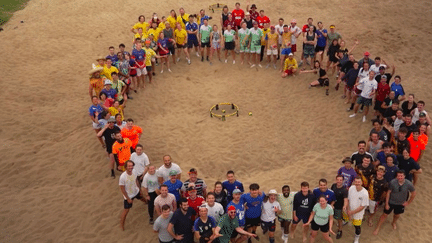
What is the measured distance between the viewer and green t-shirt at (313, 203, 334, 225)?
810 cm

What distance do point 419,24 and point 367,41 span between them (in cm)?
345

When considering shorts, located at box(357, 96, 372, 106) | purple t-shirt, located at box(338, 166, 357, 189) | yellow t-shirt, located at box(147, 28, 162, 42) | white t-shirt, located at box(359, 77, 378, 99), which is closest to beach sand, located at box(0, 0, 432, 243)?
shorts, located at box(357, 96, 372, 106)

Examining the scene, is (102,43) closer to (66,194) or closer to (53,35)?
(53,35)

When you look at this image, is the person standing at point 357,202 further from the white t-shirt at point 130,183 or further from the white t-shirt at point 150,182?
the white t-shirt at point 130,183

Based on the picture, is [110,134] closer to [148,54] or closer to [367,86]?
[148,54]

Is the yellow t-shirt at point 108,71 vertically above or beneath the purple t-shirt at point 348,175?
above

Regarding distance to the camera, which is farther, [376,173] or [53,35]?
[53,35]

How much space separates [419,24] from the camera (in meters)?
19.2

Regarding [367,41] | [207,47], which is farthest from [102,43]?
[367,41]

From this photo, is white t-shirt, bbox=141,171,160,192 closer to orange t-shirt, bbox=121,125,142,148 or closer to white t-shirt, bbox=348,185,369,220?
orange t-shirt, bbox=121,125,142,148

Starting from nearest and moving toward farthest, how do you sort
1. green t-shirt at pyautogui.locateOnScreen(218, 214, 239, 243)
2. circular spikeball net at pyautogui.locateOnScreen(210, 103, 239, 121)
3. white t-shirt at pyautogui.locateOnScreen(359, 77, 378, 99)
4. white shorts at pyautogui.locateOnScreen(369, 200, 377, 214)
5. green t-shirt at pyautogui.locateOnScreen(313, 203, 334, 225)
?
green t-shirt at pyautogui.locateOnScreen(218, 214, 239, 243) → green t-shirt at pyautogui.locateOnScreen(313, 203, 334, 225) → white shorts at pyautogui.locateOnScreen(369, 200, 377, 214) → white t-shirt at pyautogui.locateOnScreen(359, 77, 378, 99) → circular spikeball net at pyautogui.locateOnScreen(210, 103, 239, 121)

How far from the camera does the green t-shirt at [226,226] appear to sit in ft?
25.4

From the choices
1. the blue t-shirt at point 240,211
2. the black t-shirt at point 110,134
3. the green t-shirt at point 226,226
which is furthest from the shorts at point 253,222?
the black t-shirt at point 110,134

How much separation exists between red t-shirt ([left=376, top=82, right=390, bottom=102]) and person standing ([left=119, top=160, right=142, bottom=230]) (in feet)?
27.5
